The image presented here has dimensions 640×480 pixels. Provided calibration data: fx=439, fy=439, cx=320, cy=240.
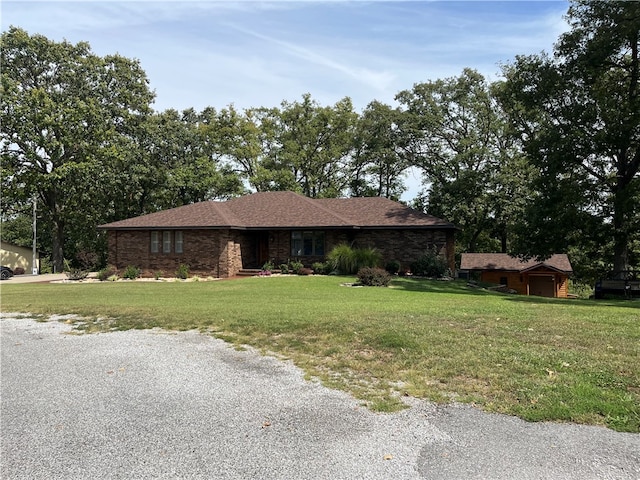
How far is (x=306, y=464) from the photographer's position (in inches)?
139

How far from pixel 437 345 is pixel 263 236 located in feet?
69.6

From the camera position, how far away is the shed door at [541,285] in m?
32.6

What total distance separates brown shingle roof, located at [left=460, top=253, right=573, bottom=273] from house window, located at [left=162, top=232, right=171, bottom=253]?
21.4 m

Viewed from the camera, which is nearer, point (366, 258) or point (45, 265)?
point (366, 258)

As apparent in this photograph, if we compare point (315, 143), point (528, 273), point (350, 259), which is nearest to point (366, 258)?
point (350, 259)

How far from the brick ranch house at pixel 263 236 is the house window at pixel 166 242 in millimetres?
58

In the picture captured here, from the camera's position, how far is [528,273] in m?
32.3

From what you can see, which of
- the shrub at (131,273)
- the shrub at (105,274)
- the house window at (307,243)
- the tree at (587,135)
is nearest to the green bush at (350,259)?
the house window at (307,243)

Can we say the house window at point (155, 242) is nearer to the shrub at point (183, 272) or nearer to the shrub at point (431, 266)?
the shrub at point (183, 272)

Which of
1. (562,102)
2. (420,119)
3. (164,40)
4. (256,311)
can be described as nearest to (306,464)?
(256,311)

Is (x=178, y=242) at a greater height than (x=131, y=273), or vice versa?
(x=178, y=242)

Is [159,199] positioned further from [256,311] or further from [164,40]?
[256,311]

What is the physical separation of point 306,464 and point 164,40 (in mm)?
12271

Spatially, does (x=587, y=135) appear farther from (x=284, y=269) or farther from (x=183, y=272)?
(x=183, y=272)
